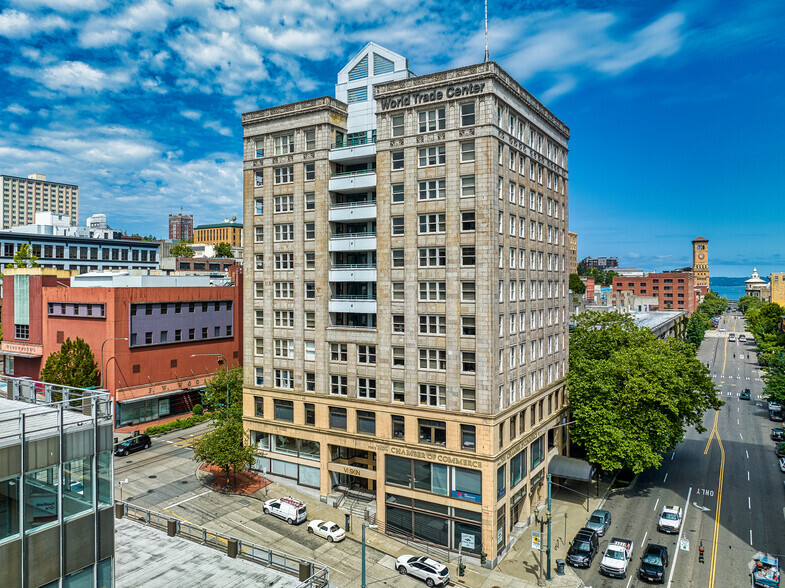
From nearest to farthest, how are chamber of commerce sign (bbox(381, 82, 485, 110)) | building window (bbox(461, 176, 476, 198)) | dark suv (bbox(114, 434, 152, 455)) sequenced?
chamber of commerce sign (bbox(381, 82, 485, 110))
building window (bbox(461, 176, 476, 198))
dark suv (bbox(114, 434, 152, 455))

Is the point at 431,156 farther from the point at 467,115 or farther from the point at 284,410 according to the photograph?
the point at 284,410

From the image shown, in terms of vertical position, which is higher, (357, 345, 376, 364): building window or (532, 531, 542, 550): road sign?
(357, 345, 376, 364): building window

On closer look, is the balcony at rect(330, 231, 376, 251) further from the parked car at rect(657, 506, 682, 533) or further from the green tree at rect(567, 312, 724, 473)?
the parked car at rect(657, 506, 682, 533)

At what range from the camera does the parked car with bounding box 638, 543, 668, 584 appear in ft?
122

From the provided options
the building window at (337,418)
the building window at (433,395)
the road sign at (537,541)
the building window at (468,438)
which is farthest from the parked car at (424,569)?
the building window at (337,418)

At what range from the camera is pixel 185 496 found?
158 feet

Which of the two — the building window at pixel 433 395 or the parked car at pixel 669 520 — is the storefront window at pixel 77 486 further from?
the parked car at pixel 669 520

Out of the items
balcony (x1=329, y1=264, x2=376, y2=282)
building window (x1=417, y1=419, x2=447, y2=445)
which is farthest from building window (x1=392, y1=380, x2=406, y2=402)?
balcony (x1=329, y1=264, x2=376, y2=282)

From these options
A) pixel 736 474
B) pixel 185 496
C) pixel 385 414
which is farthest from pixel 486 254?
pixel 736 474

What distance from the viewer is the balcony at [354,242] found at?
4628 centimetres

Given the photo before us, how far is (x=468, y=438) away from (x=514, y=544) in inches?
395

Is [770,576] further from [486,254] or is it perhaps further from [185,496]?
[185,496]

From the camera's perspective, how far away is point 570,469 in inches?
1967

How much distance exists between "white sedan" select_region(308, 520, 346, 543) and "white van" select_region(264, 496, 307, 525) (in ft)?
5.54
